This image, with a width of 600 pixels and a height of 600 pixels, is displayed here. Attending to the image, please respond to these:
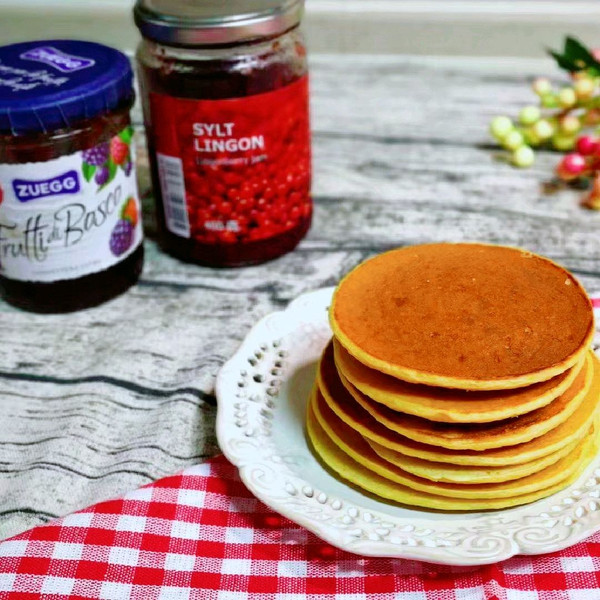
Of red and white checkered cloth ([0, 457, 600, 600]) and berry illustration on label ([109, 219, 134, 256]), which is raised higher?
berry illustration on label ([109, 219, 134, 256])

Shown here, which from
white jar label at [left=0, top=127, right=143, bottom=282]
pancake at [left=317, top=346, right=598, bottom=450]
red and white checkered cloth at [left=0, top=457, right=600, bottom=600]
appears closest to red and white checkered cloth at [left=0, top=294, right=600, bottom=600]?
red and white checkered cloth at [left=0, top=457, right=600, bottom=600]

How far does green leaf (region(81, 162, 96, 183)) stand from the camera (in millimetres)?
908

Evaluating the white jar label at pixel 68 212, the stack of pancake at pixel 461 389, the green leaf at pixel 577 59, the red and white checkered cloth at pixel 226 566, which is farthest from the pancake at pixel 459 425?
the green leaf at pixel 577 59

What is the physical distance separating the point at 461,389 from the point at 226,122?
484mm

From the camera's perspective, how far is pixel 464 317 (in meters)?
0.69

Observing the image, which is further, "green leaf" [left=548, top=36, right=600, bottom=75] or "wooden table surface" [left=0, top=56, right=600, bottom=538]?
"green leaf" [left=548, top=36, right=600, bottom=75]

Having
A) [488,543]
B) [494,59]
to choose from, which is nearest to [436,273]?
[488,543]

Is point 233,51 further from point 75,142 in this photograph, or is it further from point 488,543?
point 488,543

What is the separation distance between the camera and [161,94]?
977 millimetres

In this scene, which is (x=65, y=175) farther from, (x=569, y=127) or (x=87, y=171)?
(x=569, y=127)

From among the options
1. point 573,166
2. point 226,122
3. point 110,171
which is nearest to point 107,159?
point 110,171

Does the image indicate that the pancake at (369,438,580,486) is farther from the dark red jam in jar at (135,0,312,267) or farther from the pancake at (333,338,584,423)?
the dark red jam in jar at (135,0,312,267)

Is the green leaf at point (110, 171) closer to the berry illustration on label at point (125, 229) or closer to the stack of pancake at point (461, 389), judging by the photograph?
the berry illustration on label at point (125, 229)

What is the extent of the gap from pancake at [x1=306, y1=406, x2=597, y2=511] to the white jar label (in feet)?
1.30
